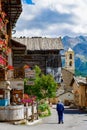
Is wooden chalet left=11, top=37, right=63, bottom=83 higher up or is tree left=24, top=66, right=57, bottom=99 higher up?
wooden chalet left=11, top=37, right=63, bottom=83

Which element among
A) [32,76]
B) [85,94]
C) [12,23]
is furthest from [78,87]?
[32,76]

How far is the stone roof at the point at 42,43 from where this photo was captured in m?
94.2

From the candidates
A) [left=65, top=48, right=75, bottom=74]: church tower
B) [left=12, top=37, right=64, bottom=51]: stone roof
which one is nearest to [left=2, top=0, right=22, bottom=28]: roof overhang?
[left=12, top=37, right=64, bottom=51]: stone roof

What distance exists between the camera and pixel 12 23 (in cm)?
5434

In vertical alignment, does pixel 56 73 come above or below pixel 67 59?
below

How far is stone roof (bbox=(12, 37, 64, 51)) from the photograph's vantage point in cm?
9419

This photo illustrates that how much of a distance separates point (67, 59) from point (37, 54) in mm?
68974

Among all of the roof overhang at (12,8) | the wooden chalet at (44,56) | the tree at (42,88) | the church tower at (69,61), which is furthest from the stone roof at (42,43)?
the church tower at (69,61)

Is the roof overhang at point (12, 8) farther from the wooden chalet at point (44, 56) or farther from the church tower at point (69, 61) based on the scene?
the church tower at point (69, 61)

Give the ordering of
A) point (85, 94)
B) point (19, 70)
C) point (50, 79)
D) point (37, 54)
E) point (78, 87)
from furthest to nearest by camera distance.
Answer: point (37, 54), point (78, 87), point (85, 94), point (50, 79), point (19, 70)

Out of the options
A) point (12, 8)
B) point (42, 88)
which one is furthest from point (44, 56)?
point (12, 8)

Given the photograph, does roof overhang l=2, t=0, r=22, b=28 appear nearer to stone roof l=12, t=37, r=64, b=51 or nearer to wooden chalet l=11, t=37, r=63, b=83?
wooden chalet l=11, t=37, r=63, b=83

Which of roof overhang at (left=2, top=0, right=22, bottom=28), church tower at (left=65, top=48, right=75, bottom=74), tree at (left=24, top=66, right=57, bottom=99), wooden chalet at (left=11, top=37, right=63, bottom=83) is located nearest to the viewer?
roof overhang at (left=2, top=0, right=22, bottom=28)

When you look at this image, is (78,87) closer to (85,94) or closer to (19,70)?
(85,94)
